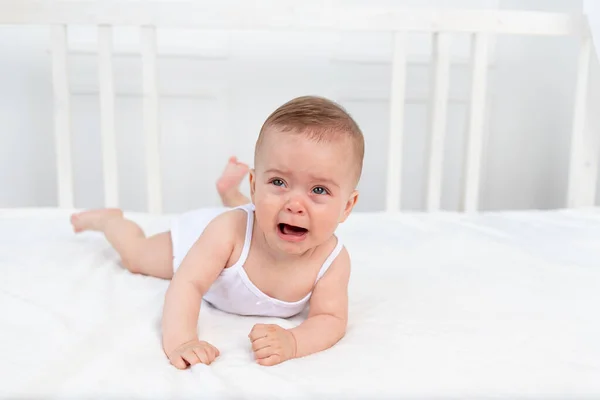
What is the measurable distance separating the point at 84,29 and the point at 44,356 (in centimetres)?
139

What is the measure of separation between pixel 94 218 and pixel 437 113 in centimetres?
90

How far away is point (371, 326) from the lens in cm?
79

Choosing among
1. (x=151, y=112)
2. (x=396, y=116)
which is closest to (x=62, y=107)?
(x=151, y=112)

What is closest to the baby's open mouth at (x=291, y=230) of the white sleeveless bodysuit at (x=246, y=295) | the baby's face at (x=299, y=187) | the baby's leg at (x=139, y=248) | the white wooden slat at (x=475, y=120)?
the baby's face at (x=299, y=187)

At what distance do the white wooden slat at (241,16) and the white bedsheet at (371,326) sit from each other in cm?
52

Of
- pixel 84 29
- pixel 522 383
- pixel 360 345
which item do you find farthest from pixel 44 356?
pixel 84 29

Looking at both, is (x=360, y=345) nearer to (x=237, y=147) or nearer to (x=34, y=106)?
(x=237, y=147)

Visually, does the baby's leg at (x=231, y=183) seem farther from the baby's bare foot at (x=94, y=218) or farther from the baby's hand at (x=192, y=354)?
the baby's hand at (x=192, y=354)

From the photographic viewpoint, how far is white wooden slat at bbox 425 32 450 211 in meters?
1.56

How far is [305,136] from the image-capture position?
69 centimetres

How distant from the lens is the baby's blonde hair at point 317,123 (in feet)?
2.30

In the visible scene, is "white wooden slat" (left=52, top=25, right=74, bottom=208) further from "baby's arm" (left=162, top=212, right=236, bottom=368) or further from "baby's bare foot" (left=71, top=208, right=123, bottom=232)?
"baby's arm" (left=162, top=212, right=236, bottom=368)

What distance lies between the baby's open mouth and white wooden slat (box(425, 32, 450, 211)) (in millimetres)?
932

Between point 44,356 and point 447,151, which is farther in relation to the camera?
point 447,151
